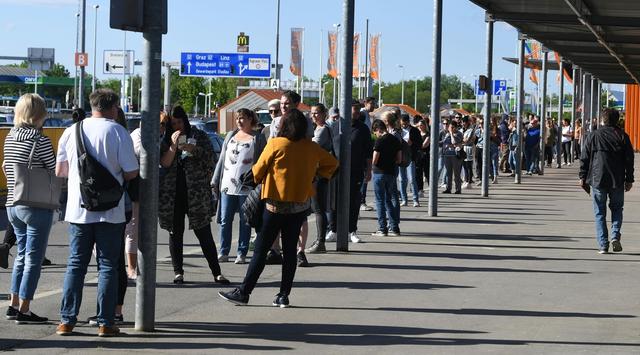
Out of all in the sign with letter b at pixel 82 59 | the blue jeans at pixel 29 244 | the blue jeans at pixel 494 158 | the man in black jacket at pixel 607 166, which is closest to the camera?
the blue jeans at pixel 29 244

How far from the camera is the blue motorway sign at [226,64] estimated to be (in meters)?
74.9

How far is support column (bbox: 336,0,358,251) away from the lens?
50.4 ft

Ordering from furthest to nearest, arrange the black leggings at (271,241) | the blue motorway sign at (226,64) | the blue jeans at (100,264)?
the blue motorway sign at (226,64), the black leggings at (271,241), the blue jeans at (100,264)

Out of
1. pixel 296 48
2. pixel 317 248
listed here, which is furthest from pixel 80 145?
pixel 296 48

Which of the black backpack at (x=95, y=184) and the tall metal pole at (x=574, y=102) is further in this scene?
the tall metal pole at (x=574, y=102)

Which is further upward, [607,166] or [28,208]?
[607,166]

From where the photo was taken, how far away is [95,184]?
8.93m

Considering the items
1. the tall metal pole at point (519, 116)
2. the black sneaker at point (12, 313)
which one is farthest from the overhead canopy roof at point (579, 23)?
the black sneaker at point (12, 313)

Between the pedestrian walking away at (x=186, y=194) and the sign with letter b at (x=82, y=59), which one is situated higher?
the sign with letter b at (x=82, y=59)

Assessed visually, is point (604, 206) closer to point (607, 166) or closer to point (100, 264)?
point (607, 166)

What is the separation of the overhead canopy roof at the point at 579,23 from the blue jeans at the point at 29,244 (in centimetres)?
1441

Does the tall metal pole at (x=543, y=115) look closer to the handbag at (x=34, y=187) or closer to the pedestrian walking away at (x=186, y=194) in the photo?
the pedestrian walking away at (x=186, y=194)

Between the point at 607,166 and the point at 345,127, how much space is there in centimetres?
329

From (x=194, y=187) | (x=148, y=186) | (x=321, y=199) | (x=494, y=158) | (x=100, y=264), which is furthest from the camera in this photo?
(x=494, y=158)
